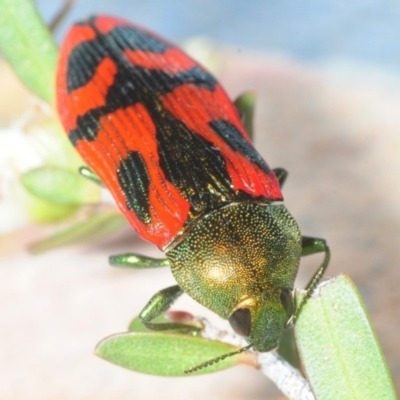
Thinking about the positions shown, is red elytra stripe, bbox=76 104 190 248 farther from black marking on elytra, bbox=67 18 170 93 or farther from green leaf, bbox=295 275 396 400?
green leaf, bbox=295 275 396 400

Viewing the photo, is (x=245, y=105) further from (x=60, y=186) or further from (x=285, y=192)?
(x=285, y=192)

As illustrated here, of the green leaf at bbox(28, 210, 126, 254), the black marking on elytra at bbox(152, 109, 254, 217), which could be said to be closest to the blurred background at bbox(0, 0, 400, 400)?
the green leaf at bbox(28, 210, 126, 254)

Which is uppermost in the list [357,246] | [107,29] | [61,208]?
[107,29]

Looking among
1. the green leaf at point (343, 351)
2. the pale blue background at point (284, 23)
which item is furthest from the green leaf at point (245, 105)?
the pale blue background at point (284, 23)

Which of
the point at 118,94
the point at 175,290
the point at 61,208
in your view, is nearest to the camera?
the point at 175,290

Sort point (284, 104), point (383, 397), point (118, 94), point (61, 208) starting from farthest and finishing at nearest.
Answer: point (284, 104) < point (61, 208) < point (118, 94) < point (383, 397)

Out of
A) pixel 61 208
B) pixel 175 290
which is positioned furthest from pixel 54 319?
pixel 175 290

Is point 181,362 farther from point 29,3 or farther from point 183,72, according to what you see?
point 29,3

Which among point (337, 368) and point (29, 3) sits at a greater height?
point (29, 3)
